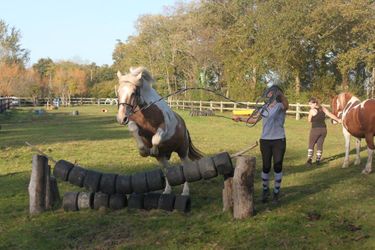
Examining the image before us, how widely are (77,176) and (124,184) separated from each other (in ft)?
2.87

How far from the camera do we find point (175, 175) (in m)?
7.46

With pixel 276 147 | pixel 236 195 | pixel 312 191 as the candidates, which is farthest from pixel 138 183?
pixel 312 191

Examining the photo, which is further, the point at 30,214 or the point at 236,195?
the point at 30,214

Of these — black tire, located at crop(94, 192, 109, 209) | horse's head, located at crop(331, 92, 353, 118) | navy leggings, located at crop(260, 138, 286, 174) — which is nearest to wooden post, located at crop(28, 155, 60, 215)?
black tire, located at crop(94, 192, 109, 209)

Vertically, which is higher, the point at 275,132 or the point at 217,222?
the point at 275,132

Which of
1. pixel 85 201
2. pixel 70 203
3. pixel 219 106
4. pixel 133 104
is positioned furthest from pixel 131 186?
pixel 219 106

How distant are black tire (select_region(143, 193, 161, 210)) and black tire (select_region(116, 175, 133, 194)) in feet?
1.06

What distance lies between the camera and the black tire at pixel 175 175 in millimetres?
7461

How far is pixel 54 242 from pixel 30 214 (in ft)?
5.22

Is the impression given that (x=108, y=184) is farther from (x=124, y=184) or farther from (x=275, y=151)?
(x=275, y=151)

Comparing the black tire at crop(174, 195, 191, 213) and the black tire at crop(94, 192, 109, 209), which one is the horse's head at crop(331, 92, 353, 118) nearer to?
the black tire at crop(174, 195, 191, 213)

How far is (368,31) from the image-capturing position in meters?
36.5

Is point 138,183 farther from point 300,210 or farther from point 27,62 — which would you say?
point 27,62

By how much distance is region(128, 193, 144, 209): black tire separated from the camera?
7.84 metres
